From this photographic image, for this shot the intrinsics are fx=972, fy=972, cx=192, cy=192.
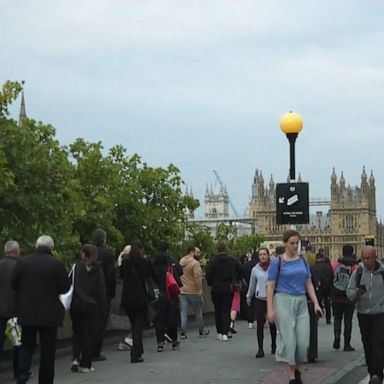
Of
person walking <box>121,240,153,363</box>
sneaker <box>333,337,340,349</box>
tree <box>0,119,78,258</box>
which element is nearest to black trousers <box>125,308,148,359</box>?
person walking <box>121,240,153,363</box>

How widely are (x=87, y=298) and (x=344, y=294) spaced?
489 cm

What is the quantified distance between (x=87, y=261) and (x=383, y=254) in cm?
15923

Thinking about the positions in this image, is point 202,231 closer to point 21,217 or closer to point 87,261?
point 21,217

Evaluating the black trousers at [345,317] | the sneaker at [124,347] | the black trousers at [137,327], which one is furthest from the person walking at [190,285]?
the black trousers at [137,327]

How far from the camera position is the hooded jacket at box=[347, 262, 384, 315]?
1099cm

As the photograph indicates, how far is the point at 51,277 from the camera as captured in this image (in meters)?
10.3

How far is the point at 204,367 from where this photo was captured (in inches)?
517

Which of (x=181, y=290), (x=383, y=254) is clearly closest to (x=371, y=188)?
(x=383, y=254)

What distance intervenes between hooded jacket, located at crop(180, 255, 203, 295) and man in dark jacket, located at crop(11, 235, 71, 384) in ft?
24.7

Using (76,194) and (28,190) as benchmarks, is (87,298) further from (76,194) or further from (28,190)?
(76,194)

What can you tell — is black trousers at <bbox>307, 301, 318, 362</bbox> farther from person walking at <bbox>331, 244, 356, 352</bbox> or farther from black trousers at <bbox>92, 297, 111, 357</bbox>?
black trousers at <bbox>92, 297, 111, 357</bbox>

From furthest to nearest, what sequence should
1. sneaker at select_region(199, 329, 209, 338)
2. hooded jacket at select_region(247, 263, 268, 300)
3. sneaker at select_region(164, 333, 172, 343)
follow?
1. sneaker at select_region(199, 329, 209, 338)
2. sneaker at select_region(164, 333, 172, 343)
3. hooded jacket at select_region(247, 263, 268, 300)

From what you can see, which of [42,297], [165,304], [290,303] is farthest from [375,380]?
[165,304]

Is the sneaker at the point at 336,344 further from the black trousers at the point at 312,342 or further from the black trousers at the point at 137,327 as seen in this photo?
the black trousers at the point at 137,327
